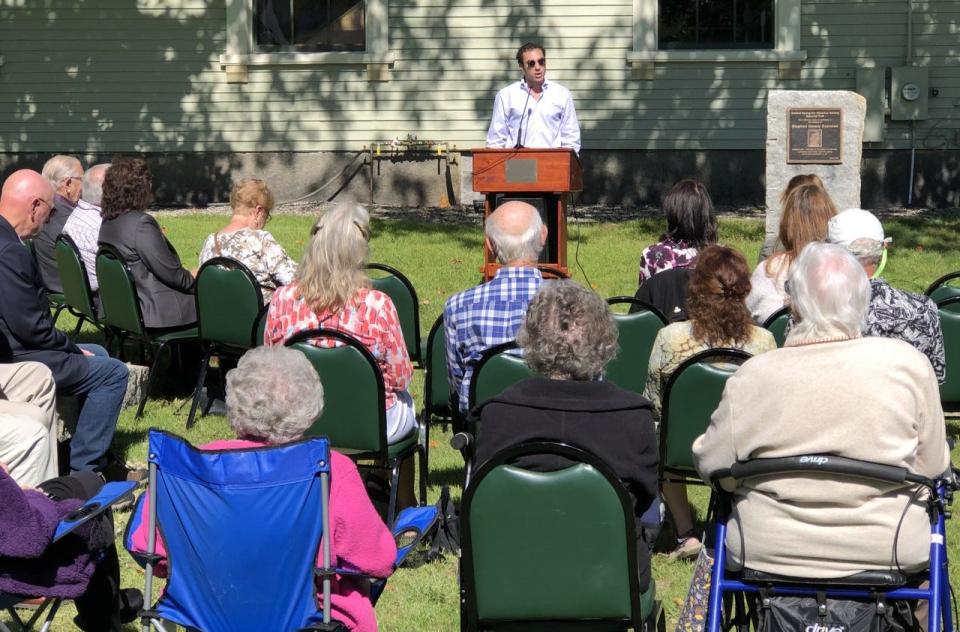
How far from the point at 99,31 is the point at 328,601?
15.6 m

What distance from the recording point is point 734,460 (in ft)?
12.6

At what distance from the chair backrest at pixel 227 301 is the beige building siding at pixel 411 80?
1028cm

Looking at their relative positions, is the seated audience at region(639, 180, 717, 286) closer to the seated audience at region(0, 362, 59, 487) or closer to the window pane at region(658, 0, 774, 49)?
the seated audience at region(0, 362, 59, 487)

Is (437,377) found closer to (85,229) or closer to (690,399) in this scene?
(690,399)

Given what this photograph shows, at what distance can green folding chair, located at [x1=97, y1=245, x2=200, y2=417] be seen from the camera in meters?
7.79

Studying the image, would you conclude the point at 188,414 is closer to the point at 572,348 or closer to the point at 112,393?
the point at 112,393

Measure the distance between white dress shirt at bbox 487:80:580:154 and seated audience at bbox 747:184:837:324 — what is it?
4828mm

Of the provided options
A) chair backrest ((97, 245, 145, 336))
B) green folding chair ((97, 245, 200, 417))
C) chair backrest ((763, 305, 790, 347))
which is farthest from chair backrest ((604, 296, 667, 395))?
chair backrest ((97, 245, 145, 336))

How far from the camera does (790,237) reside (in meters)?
6.84

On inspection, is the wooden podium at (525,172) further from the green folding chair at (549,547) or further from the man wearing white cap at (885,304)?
the green folding chair at (549,547)

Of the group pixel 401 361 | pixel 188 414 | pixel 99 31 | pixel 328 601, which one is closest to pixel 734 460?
pixel 328 601

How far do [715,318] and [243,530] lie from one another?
237 cm

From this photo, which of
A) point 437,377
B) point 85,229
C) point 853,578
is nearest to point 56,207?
point 85,229

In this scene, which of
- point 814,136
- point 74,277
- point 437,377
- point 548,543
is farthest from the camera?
point 814,136
